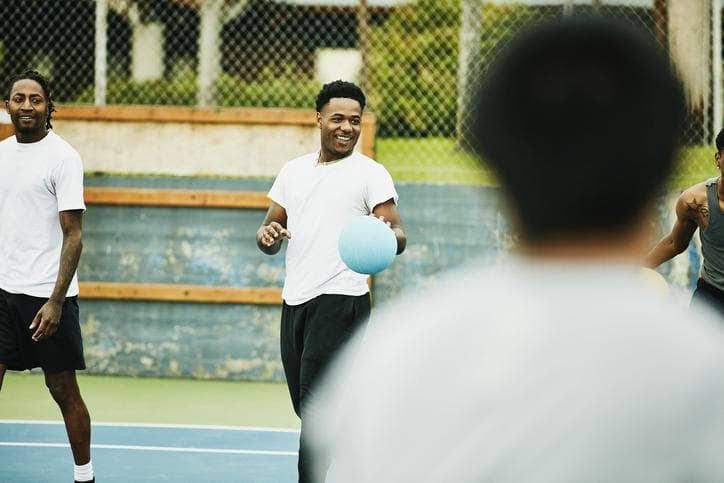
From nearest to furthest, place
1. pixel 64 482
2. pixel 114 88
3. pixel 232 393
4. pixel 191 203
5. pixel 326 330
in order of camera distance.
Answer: pixel 326 330 → pixel 64 482 → pixel 232 393 → pixel 191 203 → pixel 114 88

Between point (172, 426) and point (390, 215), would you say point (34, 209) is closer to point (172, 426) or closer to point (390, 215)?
point (390, 215)

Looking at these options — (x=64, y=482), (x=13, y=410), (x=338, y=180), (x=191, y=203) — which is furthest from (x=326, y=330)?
(x=191, y=203)

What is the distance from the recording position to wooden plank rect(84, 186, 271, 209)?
9945 mm

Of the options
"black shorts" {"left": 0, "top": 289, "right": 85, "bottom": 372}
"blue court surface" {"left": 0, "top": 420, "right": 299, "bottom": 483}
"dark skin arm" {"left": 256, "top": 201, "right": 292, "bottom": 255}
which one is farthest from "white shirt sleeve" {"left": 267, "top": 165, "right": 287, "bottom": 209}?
"blue court surface" {"left": 0, "top": 420, "right": 299, "bottom": 483}

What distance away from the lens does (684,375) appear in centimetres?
148

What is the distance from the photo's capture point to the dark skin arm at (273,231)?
17.7 ft

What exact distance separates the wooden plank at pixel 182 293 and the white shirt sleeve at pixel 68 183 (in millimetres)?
4292

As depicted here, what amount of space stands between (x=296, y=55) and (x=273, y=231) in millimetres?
6041

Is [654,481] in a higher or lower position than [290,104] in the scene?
higher

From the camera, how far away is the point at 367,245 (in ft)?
16.3

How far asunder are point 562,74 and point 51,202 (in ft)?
15.2

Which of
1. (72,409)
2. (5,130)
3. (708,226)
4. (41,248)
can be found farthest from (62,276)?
(5,130)

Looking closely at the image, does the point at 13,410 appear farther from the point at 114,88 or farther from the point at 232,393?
the point at 114,88

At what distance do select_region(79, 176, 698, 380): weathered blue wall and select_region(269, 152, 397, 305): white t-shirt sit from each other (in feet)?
14.3
